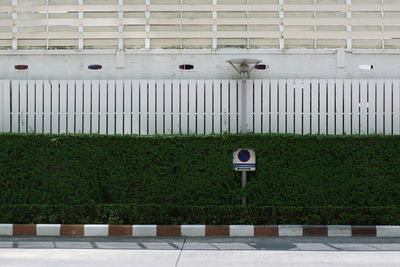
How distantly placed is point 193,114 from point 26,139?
3712 millimetres

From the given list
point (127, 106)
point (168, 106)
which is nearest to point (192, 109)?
point (168, 106)

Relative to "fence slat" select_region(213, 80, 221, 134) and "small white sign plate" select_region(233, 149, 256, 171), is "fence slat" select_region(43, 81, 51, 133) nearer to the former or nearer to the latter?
"fence slat" select_region(213, 80, 221, 134)

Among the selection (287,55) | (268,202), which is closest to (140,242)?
(268,202)

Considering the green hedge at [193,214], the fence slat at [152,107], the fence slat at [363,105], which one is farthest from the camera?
the fence slat at [152,107]

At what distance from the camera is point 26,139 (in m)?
9.47

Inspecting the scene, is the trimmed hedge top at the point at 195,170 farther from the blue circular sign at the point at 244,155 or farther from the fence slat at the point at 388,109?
the fence slat at the point at 388,109

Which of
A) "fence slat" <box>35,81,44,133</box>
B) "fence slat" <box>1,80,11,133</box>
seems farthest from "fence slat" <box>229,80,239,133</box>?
"fence slat" <box>1,80,11,133</box>

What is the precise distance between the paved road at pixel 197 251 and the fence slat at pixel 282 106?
2596mm

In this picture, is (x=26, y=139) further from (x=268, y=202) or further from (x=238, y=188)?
(x=268, y=202)

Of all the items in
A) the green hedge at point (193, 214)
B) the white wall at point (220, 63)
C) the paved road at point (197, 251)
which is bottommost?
the paved road at point (197, 251)

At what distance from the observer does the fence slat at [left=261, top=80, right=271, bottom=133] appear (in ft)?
33.2

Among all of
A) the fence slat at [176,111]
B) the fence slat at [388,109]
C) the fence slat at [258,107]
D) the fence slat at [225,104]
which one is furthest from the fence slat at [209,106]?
the fence slat at [388,109]

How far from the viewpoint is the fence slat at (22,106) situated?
10.3m

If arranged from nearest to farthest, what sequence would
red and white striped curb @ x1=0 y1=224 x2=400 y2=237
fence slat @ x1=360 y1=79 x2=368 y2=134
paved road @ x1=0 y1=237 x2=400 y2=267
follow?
paved road @ x1=0 y1=237 x2=400 y2=267
red and white striped curb @ x1=0 y1=224 x2=400 y2=237
fence slat @ x1=360 y1=79 x2=368 y2=134
